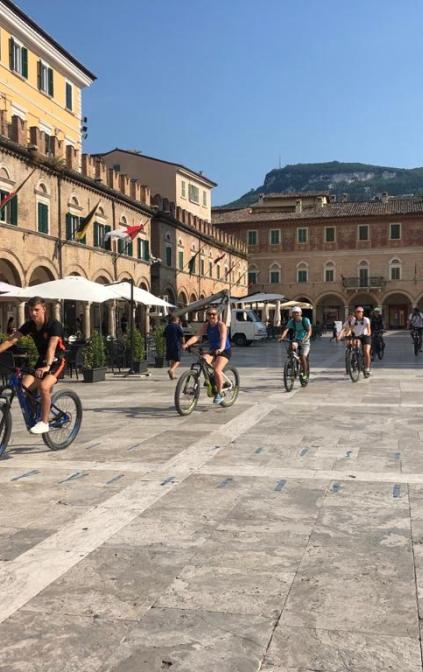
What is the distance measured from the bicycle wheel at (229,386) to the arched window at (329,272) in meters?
55.3

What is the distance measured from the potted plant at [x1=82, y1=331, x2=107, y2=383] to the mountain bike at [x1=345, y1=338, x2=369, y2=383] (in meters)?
5.37

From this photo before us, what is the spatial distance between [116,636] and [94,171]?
30920 mm

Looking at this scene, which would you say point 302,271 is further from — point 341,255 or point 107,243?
point 107,243

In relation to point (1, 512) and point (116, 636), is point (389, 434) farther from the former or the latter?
point (116, 636)

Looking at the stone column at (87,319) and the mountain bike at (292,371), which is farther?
the stone column at (87,319)

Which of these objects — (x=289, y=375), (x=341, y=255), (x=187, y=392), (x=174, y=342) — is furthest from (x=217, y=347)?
(x=341, y=255)

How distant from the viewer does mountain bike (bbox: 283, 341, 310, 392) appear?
1232cm

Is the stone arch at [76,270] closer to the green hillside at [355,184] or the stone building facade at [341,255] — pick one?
the stone building facade at [341,255]

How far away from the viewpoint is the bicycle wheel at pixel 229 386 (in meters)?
9.96

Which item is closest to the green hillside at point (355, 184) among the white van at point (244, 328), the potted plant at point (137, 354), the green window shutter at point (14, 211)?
the white van at point (244, 328)

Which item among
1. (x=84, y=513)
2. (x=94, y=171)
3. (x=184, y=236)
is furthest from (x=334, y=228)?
(x=84, y=513)

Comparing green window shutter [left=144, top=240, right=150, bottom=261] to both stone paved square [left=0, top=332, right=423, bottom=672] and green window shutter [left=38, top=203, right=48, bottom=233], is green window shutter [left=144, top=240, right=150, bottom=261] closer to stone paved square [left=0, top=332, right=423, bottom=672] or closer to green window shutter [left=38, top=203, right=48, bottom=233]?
green window shutter [left=38, top=203, right=48, bottom=233]

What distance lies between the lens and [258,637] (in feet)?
9.21

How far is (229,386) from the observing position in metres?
10.0
